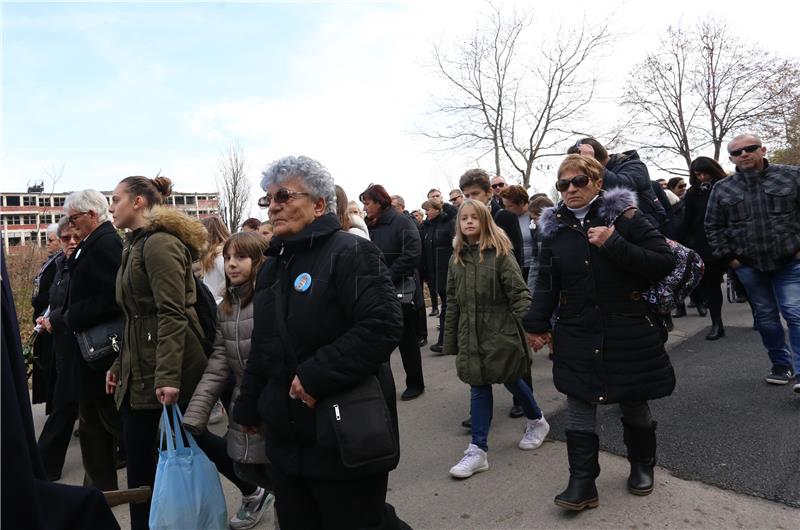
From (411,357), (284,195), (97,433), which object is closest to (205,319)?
(97,433)

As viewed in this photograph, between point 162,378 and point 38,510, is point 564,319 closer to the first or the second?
point 162,378

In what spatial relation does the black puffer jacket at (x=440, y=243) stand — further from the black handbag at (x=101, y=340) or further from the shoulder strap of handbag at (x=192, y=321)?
the black handbag at (x=101, y=340)

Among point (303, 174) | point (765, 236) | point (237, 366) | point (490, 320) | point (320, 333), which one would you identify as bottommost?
point (237, 366)

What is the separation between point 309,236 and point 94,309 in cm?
181

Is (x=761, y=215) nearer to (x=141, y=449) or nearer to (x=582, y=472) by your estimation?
(x=582, y=472)

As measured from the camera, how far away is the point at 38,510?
1.00 m

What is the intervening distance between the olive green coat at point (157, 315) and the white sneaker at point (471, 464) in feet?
5.66

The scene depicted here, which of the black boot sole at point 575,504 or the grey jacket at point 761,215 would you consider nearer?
the black boot sole at point 575,504

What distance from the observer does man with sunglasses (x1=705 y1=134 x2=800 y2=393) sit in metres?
4.43

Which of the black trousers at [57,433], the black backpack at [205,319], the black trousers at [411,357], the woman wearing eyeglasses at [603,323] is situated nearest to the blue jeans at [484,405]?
the woman wearing eyeglasses at [603,323]

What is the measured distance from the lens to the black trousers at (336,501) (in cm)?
Result: 212

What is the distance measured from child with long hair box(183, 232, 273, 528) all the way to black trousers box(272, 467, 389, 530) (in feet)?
1.36

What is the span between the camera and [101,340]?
3283 millimetres

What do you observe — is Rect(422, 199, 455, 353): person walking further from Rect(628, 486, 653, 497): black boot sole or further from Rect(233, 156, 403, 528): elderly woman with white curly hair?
Rect(233, 156, 403, 528): elderly woman with white curly hair
